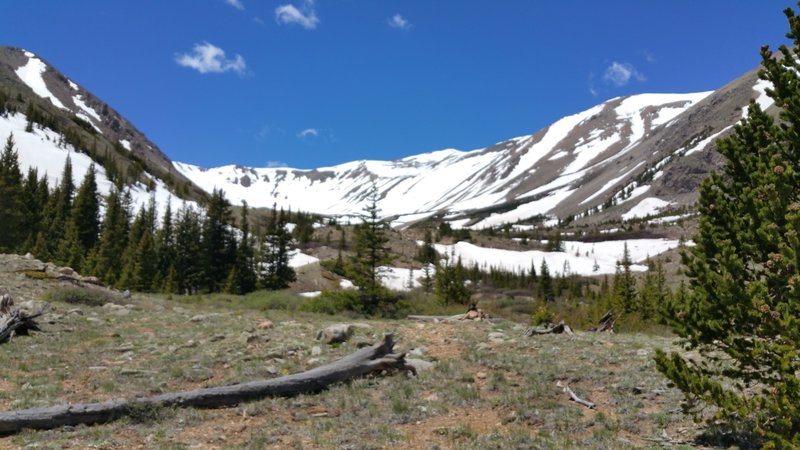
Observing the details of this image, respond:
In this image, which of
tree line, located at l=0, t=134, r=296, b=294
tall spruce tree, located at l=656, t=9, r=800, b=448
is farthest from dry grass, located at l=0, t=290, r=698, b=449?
tree line, located at l=0, t=134, r=296, b=294

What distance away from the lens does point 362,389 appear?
12789 mm

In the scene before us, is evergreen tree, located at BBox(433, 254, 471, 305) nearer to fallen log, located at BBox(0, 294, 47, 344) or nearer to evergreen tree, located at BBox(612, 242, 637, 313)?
evergreen tree, located at BBox(612, 242, 637, 313)

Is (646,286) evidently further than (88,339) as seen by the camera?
Yes

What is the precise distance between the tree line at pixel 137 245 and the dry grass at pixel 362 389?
→ 4116 centimetres

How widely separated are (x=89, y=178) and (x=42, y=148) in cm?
4755

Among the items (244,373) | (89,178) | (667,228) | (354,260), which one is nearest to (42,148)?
(89,178)

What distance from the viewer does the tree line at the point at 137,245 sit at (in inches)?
2221

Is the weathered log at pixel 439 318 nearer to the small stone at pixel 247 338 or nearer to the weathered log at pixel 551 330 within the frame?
the weathered log at pixel 551 330

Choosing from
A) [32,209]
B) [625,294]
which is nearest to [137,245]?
[32,209]

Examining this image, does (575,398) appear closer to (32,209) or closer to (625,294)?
(625,294)

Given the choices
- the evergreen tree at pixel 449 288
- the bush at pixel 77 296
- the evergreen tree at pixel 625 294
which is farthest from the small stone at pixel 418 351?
the evergreen tree at pixel 449 288

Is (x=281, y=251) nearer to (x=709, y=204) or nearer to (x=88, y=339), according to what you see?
(x=88, y=339)

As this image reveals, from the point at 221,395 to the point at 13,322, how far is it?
1112cm

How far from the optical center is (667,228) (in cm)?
16012
